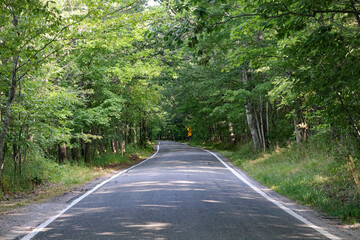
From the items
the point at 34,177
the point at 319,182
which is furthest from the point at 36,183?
the point at 319,182

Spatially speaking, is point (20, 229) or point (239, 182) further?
point (239, 182)

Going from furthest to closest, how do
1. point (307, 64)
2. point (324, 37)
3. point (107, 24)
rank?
point (107, 24), point (307, 64), point (324, 37)

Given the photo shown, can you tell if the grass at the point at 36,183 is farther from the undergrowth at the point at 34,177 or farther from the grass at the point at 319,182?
→ the grass at the point at 319,182

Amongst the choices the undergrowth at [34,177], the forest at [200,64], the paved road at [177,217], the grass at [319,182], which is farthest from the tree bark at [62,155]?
the grass at [319,182]

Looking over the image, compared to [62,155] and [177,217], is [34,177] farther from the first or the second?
[177,217]

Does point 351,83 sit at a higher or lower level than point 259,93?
lower

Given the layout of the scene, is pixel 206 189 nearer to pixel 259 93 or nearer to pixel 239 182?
pixel 239 182

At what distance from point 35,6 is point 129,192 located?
5174 millimetres

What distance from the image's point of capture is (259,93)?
1712 cm

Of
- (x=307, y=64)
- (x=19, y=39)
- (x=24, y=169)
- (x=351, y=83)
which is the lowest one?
(x=24, y=169)

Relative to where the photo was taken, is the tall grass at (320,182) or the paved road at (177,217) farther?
the tall grass at (320,182)

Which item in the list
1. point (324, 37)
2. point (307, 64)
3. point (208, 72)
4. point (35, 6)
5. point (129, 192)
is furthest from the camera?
point (208, 72)

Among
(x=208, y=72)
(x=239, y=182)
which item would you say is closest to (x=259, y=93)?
(x=208, y=72)

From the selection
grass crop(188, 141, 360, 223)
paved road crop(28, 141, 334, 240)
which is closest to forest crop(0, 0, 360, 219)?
grass crop(188, 141, 360, 223)
